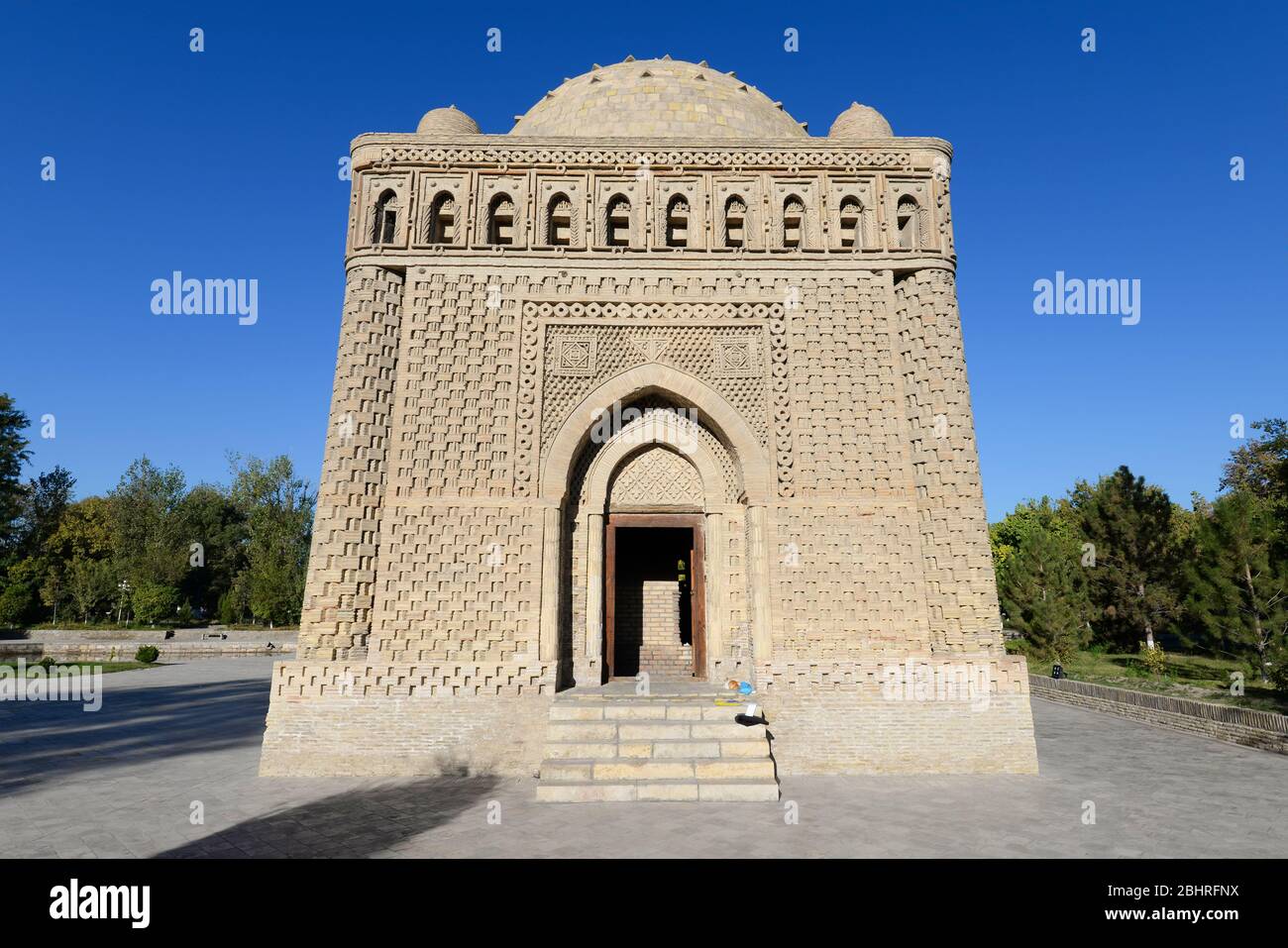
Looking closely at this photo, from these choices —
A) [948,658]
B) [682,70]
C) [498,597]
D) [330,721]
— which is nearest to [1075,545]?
[948,658]

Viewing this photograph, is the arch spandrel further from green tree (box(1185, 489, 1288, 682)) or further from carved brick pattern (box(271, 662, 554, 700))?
green tree (box(1185, 489, 1288, 682))

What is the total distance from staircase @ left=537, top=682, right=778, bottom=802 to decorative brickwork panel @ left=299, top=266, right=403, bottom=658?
116 inches

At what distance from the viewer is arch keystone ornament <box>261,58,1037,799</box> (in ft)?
28.6

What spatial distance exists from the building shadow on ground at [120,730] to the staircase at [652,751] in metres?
5.77

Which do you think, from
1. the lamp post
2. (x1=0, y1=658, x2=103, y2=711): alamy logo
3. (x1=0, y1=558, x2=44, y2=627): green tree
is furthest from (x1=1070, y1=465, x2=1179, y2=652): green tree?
(x1=0, y1=558, x2=44, y2=627): green tree

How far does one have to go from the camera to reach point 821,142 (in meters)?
10.5

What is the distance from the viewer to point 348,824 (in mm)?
6535

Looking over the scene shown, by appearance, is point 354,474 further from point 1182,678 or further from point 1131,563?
point 1131,563

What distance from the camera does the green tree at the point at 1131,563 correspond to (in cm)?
2478

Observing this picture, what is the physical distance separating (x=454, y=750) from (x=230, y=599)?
3449cm

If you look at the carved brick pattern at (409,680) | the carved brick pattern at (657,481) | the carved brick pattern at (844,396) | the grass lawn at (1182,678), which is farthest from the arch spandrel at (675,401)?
the grass lawn at (1182,678)
